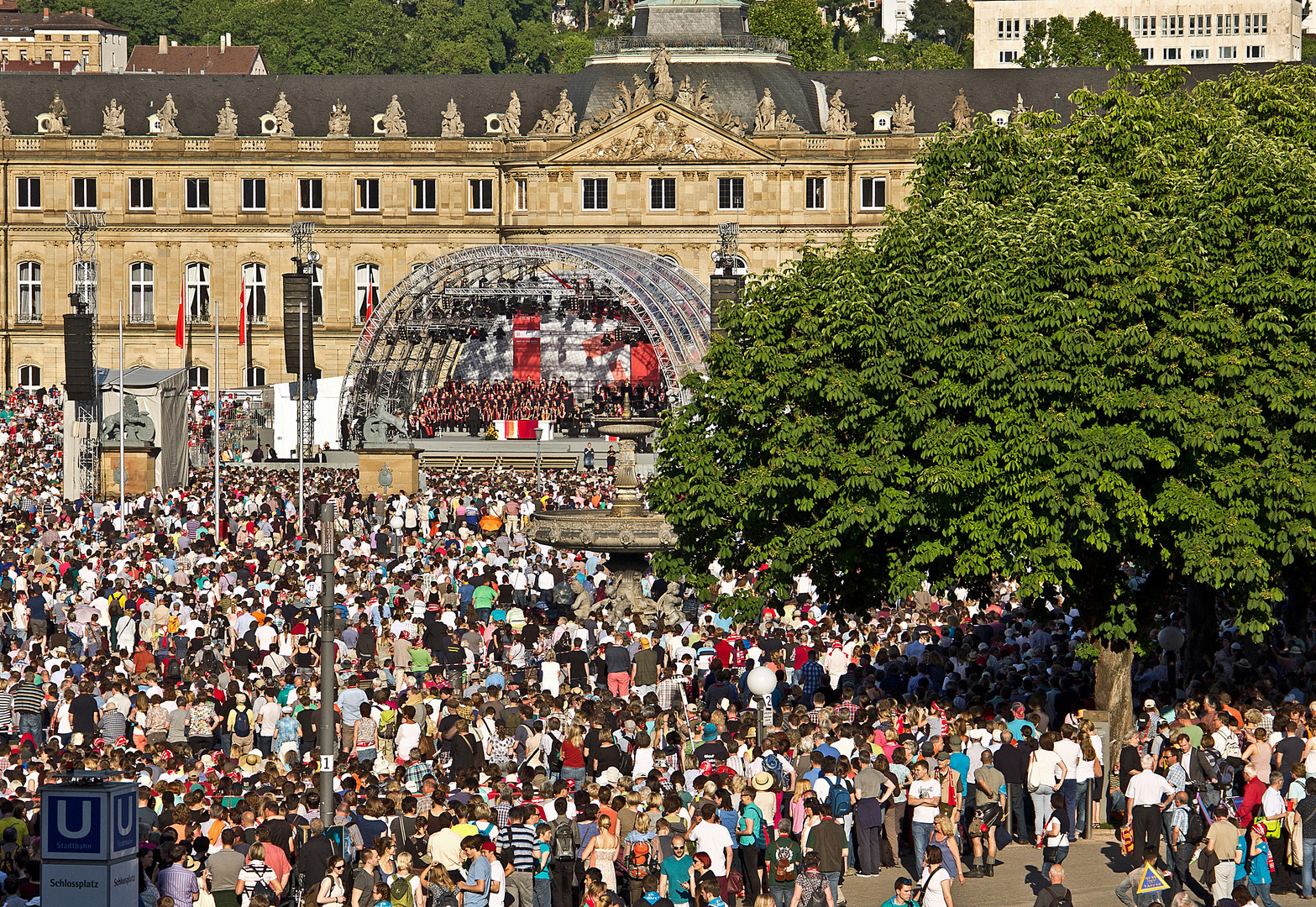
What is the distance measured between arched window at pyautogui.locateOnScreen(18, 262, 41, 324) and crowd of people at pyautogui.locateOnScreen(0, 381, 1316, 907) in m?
61.7

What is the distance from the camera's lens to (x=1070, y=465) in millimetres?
28984

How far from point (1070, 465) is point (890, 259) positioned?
4491 millimetres

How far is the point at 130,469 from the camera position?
62.8 m

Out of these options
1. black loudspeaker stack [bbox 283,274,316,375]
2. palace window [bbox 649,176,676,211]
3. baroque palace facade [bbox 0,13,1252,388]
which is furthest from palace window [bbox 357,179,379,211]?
black loudspeaker stack [bbox 283,274,316,375]

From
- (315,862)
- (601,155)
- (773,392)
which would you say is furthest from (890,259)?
(601,155)

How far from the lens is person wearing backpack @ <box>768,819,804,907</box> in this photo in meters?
23.5

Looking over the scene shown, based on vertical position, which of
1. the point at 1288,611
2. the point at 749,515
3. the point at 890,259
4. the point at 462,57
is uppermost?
the point at 462,57

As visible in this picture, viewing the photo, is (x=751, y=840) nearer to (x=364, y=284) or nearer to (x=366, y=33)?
(x=364, y=284)

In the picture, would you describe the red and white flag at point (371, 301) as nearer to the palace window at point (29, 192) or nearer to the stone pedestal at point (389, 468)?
the palace window at point (29, 192)

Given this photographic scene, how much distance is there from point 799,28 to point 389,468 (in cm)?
8287

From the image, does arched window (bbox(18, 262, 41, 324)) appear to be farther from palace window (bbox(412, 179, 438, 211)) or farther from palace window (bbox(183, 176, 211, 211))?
palace window (bbox(412, 179, 438, 211))

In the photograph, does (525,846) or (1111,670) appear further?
(1111,670)

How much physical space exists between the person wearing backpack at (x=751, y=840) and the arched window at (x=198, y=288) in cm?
8307

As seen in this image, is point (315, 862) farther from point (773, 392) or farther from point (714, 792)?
point (773, 392)
